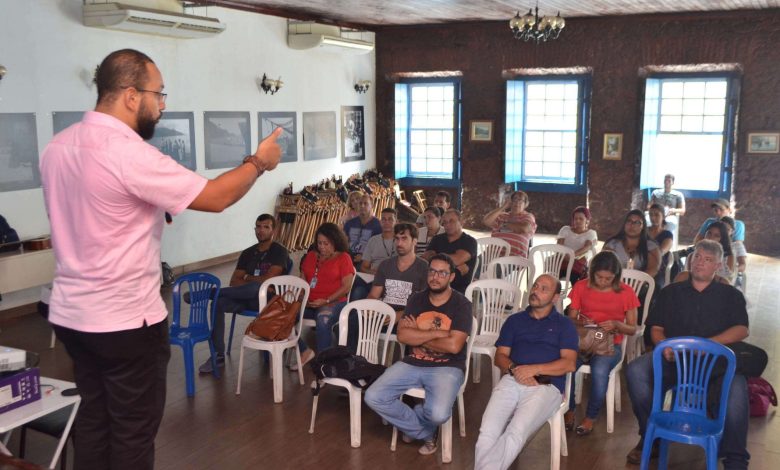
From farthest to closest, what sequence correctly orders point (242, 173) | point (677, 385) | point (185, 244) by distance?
point (185, 244)
point (677, 385)
point (242, 173)

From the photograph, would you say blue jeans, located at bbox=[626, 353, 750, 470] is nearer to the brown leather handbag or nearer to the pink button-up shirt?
the brown leather handbag

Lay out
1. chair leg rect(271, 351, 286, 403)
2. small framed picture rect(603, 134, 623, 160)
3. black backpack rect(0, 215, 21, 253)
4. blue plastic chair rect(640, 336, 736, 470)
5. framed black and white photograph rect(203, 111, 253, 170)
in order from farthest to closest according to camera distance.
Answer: small framed picture rect(603, 134, 623, 160) < framed black and white photograph rect(203, 111, 253, 170) < black backpack rect(0, 215, 21, 253) < chair leg rect(271, 351, 286, 403) < blue plastic chair rect(640, 336, 736, 470)

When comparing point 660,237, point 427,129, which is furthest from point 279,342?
point 427,129

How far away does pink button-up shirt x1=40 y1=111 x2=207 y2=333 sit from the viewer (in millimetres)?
1896

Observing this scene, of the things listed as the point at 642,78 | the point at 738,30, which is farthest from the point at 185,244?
the point at 738,30

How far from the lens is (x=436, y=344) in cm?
423

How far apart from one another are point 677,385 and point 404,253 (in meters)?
2.11

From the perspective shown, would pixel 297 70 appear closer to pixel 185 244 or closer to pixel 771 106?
pixel 185 244

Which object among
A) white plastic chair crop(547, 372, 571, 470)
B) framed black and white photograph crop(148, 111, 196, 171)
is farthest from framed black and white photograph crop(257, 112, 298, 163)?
white plastic chair crop(547, 372, 571, 470)

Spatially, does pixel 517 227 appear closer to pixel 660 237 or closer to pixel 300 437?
pixel 660 237

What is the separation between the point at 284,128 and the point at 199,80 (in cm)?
184

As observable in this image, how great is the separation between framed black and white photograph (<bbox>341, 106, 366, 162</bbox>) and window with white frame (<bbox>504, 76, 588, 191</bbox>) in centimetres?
262

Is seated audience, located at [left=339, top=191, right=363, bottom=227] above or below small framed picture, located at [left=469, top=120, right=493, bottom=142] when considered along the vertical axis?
below

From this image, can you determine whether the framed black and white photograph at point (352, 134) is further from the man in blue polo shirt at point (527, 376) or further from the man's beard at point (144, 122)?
the man's beard at point (144, 122)
